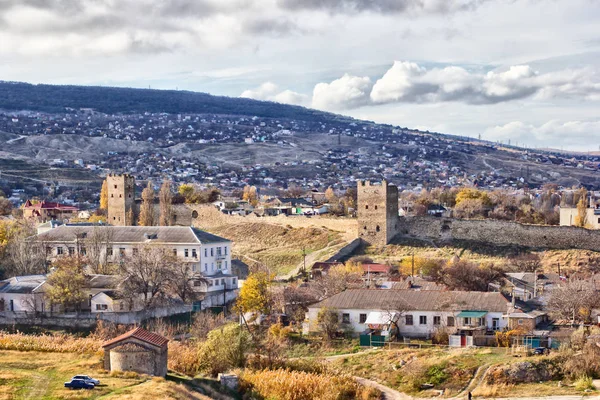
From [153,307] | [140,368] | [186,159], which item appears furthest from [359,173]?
[140,368]

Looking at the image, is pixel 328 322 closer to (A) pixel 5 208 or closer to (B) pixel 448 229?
(B) pixel 448 229

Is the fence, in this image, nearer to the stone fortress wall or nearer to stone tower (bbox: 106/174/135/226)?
the stone fortress wall

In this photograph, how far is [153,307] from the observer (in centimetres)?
4200

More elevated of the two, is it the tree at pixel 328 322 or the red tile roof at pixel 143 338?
the red tile roof at pixel 143 338

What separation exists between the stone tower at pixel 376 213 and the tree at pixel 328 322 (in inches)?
795

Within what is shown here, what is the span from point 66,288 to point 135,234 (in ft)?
40.4

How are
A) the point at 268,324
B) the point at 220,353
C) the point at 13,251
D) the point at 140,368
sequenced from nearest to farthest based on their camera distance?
the point at 140,368, the point at 220,353, the point at 268,324, the point at 13,251

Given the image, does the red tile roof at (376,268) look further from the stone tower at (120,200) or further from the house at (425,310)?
the stone tower at (120,200)

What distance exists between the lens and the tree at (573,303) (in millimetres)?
38250

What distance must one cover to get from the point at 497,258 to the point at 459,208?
22.0 meters

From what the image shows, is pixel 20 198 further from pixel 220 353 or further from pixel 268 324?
pixel 220 353

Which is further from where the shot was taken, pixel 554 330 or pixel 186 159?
pixel 186 159

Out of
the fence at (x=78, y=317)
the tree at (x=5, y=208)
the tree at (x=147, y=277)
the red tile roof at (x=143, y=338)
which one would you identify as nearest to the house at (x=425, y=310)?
the fence at (x=78, y=317)

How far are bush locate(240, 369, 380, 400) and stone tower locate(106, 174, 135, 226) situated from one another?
40466mm
